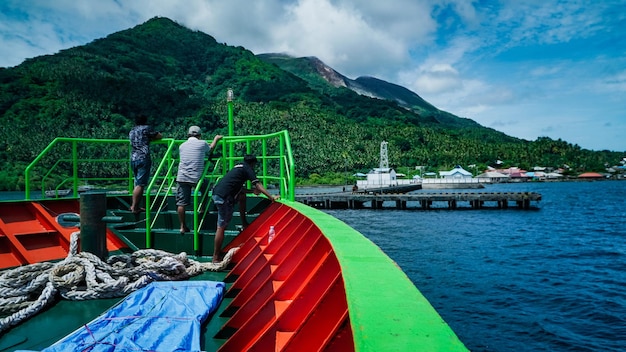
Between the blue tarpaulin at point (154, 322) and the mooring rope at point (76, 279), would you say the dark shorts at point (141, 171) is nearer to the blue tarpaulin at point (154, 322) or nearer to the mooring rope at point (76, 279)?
the mooring rope at point (76, 279)

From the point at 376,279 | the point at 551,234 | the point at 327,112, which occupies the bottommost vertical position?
the point at 551,234

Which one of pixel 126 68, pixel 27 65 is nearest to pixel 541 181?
pixel 126 68

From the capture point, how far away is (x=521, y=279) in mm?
14789

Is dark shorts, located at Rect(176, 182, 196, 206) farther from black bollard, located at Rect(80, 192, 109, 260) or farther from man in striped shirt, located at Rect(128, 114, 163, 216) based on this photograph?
black bollard, located at Rect(80, 192, 109, 260)

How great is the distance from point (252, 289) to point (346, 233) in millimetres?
1504

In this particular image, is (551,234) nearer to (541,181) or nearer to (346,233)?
(346,233)

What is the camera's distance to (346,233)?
3.09 metres

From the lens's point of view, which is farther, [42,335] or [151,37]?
[151,37]

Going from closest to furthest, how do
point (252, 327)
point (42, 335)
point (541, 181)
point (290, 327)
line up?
point (290, 327) → point (252, 327) → point (42, 335) → point (541, 181)

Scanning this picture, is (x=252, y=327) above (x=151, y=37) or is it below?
below

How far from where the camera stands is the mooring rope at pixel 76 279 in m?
4.12

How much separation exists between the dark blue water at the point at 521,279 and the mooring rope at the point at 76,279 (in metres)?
7.78

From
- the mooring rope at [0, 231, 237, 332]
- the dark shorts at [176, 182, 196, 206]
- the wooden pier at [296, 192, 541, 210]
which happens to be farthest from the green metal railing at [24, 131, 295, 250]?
the wooden pier at [296, 192, 541, 210]

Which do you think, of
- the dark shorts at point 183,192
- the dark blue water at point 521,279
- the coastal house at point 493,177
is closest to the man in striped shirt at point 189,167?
the dark shorts at point 183,192
